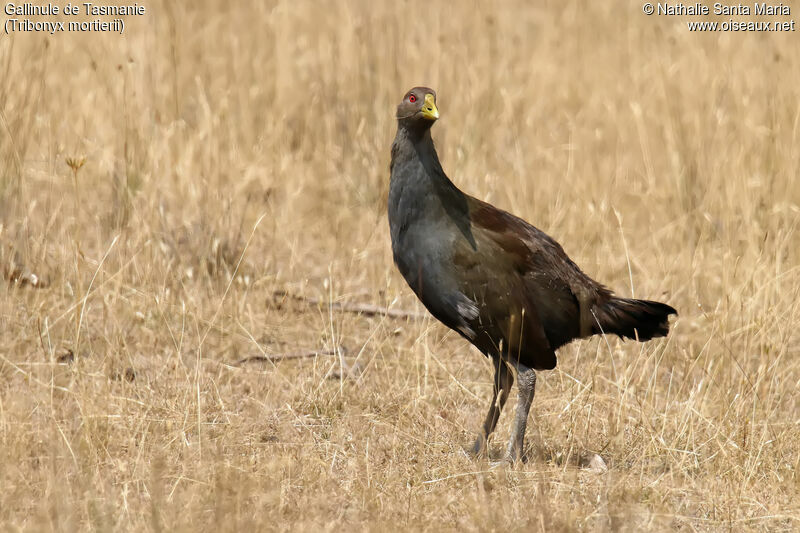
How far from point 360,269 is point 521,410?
91.4 inches

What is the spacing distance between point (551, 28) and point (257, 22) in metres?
2.76

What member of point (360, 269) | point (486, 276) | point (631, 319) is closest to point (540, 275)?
point (486, 276)

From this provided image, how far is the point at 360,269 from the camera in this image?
6.95 metres

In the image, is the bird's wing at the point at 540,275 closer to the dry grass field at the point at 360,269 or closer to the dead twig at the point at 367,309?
the dry grass field at the point at 360,269

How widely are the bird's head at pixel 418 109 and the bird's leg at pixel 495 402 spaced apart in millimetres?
1171

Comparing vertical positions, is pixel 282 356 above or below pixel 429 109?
below

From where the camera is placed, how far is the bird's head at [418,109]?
4.69m

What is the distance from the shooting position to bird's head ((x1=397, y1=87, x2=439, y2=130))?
4.69m

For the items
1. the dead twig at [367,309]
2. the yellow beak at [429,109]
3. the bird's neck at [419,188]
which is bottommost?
the dead twig at [367,309]

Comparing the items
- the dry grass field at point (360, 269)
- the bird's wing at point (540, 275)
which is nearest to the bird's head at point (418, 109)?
the bird's wing at point (540, 275)

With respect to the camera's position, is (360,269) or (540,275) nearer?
(540,275)

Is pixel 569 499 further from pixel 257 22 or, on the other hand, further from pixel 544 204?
pixel 257 22

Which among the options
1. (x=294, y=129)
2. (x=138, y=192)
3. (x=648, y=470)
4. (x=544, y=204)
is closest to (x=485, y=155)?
(x=544, y=204)

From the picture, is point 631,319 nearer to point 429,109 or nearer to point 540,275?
point 540,275
